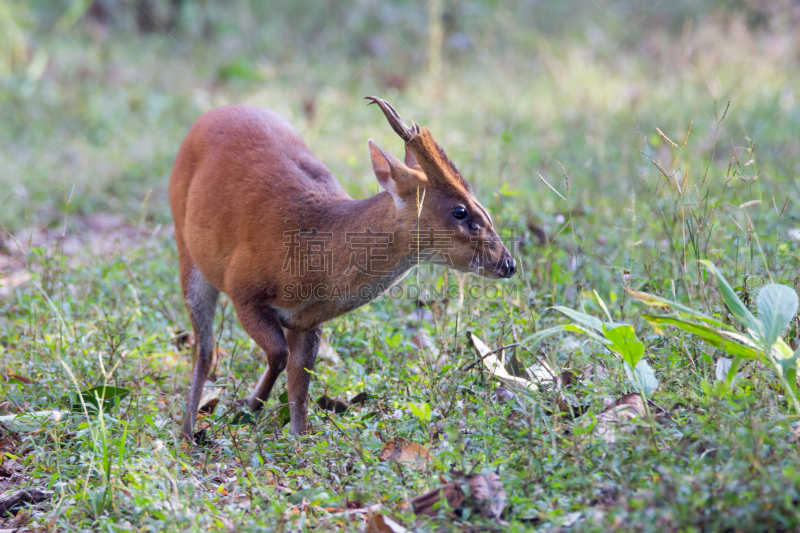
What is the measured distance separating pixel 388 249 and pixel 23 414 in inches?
68.0

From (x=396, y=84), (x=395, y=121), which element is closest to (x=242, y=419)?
(x=395, y=121)

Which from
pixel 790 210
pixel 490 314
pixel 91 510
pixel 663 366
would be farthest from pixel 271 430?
pixel 790 210

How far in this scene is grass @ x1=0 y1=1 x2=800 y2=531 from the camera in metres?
2.50

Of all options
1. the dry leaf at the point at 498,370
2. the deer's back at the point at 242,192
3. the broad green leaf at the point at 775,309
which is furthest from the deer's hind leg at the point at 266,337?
the broad green leaf at the point at 775,309

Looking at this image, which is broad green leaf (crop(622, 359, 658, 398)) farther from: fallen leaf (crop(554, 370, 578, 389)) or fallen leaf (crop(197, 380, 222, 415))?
fallen leaf (crop(197, 380, 222, 415))

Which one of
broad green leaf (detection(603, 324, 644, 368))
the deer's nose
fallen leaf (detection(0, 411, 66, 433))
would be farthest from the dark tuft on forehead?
fallen leaf (detection(0, 411, 66, 433))

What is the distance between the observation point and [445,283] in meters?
3.70

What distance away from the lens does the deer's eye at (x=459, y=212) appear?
3547mm

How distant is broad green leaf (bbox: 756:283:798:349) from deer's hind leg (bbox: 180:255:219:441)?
2.57m

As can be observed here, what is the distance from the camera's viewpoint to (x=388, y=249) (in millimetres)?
3576

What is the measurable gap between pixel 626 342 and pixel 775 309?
496 millimetres

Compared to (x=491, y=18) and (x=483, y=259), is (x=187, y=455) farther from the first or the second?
(x=491, y=18)

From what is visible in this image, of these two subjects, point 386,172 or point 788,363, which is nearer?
point 788,363

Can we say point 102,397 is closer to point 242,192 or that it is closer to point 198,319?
point 198,319
